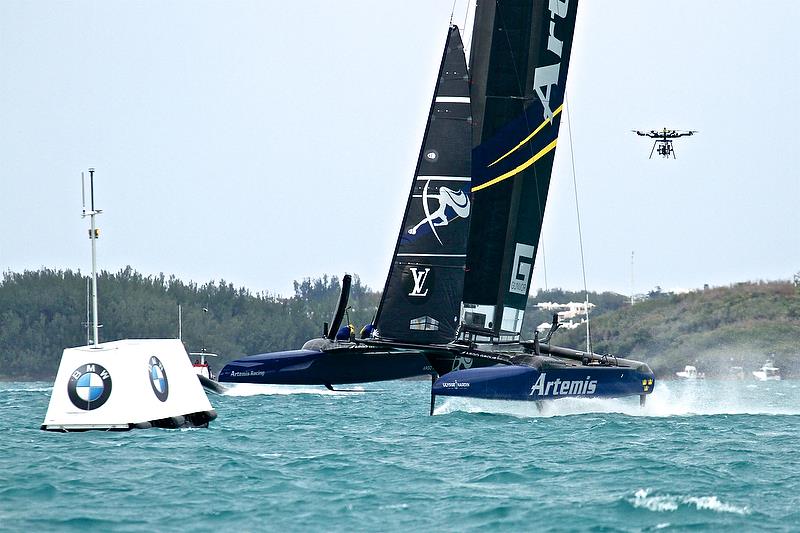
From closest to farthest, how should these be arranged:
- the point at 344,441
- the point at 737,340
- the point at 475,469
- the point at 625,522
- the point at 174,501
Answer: the point at 625,522 < the point at 174,501 < the point at 475,469 < the point at 344,441 < the point at 737,340

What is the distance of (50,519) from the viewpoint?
11531mm

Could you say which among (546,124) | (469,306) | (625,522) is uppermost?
(546,124)

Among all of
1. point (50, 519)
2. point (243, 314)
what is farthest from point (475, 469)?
point (243, 314)

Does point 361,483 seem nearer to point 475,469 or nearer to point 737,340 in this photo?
point 475,469

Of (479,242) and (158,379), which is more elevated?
(479,242)

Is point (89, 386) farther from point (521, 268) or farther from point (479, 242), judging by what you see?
point (521, 268)

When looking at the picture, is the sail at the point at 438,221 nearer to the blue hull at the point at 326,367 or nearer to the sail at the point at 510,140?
the blue hull at the point at 326,367

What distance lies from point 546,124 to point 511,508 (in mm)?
14593

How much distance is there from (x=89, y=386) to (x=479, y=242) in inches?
Answer: 419

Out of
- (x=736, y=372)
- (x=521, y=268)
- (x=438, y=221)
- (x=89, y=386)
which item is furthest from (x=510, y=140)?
(x=736, y=372)

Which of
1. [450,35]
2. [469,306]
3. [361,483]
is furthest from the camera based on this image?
[469,306]

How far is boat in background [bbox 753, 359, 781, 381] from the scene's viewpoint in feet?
296

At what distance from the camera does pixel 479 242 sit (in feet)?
83.6

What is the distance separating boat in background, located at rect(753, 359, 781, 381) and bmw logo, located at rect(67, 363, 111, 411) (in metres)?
79.1
